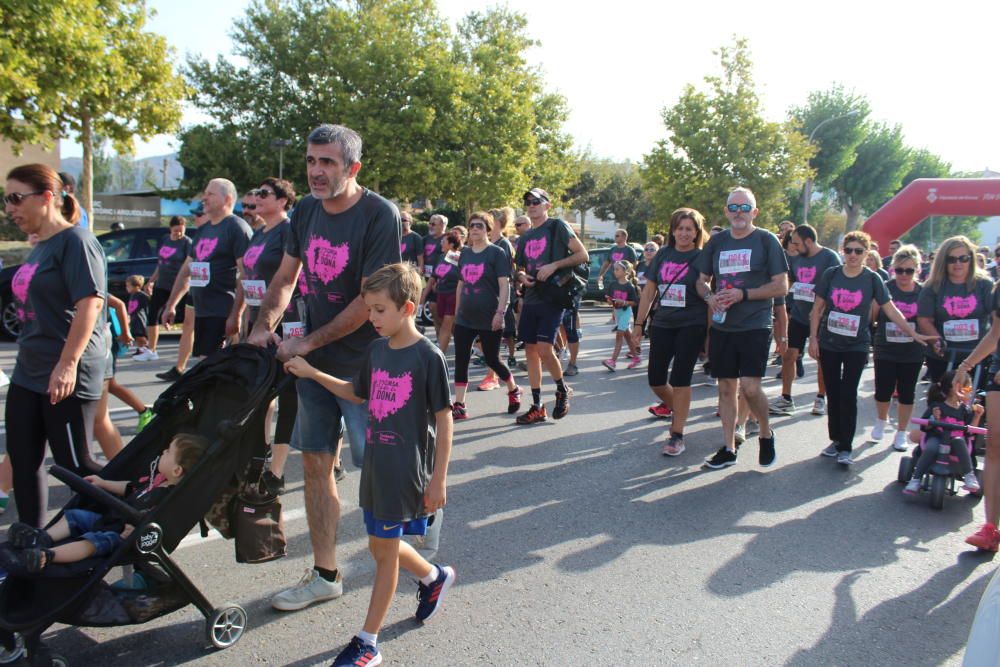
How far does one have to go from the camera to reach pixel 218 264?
20.7 feet

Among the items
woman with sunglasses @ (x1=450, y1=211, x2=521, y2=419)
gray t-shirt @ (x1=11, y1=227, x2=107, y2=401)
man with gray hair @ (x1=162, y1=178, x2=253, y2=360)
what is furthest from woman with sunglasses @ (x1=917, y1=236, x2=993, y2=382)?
gray t-shirt @ (x1=11, y1=227, x2=107, y2=401)

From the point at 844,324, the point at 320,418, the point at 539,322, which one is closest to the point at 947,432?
the point at 844,324

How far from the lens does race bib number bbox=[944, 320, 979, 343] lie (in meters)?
6.01

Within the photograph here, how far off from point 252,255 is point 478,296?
7.05 feet

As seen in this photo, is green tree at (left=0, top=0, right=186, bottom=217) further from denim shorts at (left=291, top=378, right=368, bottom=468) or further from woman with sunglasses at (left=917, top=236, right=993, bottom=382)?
woman with sunglasses at (left=917, top=236, right=993, bottom=382)

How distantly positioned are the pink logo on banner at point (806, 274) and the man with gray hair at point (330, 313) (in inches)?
238

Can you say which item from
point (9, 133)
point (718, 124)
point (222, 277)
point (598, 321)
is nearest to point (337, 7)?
point (718, 124)

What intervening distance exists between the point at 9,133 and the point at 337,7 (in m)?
18.8

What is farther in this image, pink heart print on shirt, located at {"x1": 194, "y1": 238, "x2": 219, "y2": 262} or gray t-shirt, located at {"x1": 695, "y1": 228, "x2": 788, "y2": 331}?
pink heart print on shirt, located at {"x1": 194, "y1": 238, "x2": 219, "y2": 262}

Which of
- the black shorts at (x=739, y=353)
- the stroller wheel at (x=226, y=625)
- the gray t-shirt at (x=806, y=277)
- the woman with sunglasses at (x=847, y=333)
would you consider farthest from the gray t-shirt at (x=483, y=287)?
the stroller wheel at (x=226, y=625)

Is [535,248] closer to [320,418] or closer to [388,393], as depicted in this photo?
[320,418]

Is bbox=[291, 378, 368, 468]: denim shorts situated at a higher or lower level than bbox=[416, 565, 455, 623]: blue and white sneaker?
higher

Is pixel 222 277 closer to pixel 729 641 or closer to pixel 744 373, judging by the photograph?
pixel 744 373

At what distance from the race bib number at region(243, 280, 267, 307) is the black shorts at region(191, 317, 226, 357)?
798 millimetres
